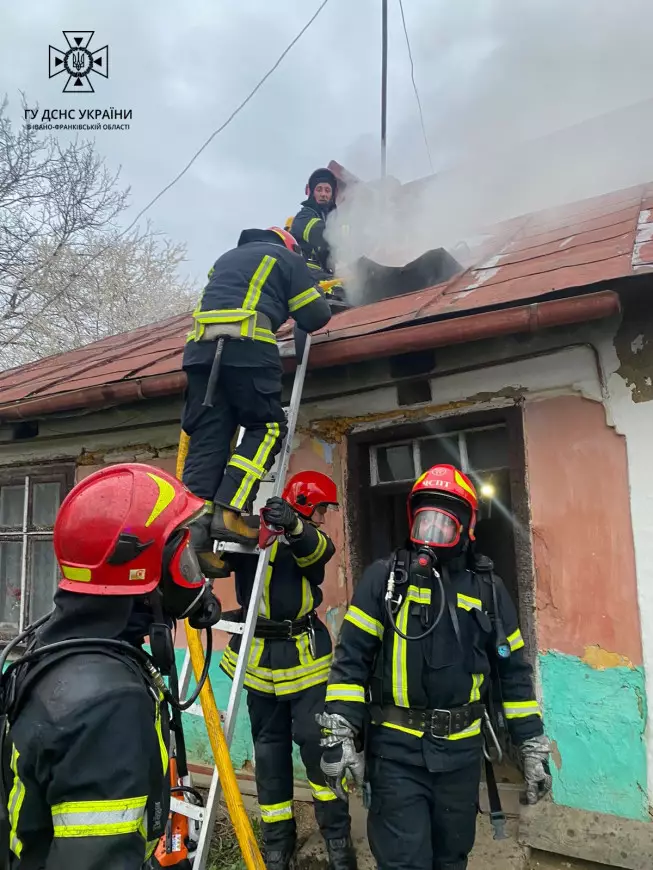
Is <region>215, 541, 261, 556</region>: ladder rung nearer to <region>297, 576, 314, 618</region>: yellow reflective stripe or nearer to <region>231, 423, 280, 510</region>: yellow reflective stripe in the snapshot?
<region>231, 423, 280, 510</region>: yellow reflective stripe

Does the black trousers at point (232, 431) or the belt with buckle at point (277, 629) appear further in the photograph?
the belt with buckle at point (277, 629)

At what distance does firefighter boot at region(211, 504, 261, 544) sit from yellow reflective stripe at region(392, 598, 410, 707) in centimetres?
83

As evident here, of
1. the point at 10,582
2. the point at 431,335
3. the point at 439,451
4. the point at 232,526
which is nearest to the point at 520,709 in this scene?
the point at 232,526

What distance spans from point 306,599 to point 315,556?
0.26 m

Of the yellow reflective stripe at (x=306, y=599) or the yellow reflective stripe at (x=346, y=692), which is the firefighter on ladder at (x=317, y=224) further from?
the yellow reflective stripe at (x=346, y=692)

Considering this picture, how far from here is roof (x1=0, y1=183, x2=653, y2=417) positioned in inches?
130

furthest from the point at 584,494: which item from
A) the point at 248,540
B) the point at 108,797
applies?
the point at 108,797

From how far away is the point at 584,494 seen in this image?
10.8 ft

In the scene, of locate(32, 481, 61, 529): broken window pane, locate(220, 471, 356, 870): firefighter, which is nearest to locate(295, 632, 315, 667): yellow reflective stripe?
locate(220, 471, 356, 870): firefighter

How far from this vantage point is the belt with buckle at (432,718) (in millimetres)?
2445

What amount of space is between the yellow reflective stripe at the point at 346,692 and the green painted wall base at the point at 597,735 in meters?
1.32

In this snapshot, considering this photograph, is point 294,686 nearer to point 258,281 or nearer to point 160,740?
point 160,740

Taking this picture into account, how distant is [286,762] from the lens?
3.21 m

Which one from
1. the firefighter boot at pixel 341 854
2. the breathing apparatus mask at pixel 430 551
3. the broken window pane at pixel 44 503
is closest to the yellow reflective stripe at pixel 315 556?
the breathing apparatus mask at pixel 430 551
